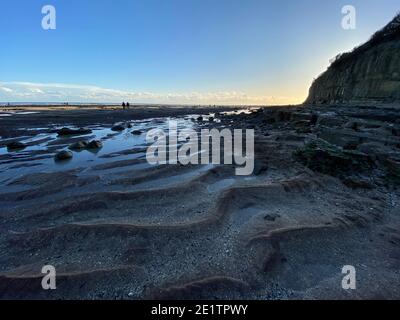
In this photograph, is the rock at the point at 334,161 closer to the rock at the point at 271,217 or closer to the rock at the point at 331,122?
the rock at the point at 271,217

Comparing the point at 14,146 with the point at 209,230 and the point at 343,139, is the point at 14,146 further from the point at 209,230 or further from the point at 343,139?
the point at 343,139

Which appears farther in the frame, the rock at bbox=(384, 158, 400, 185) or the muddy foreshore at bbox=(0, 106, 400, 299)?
the rock at bbox=(384, 158, 400, 185)

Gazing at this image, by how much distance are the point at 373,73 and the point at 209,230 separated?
35925 millimetres

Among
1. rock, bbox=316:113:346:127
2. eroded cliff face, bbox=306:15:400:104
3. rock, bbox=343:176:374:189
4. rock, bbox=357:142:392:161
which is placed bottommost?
rock, bbox=343:176:374:189

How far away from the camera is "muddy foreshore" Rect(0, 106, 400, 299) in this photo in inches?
115

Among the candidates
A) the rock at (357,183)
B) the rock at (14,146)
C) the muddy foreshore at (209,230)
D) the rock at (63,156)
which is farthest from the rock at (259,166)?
the rock at (14,146)

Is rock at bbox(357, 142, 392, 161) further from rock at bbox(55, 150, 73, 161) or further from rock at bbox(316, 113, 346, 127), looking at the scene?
rock at bbox(55, 150, 73, 161)

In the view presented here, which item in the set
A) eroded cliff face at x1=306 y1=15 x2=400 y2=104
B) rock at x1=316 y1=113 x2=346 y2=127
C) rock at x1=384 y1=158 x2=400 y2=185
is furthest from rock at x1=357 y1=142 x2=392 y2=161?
eroded cliff face at x1=306 y1=15 x2=400 y2=104

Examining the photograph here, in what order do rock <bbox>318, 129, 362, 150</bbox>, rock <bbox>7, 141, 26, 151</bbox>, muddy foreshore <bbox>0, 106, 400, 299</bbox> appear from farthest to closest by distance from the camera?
rock <bbox>7, 141, 26, 151</bbox> < rock <bbox>318, 129, 362, 150</bbox> < muddy foreshore <bbox>0, 106, 400, 299</bbox>

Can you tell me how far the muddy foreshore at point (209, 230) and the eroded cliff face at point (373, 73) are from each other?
2581 centimetres

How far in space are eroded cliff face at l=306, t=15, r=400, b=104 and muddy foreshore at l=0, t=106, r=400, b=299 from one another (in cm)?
2581

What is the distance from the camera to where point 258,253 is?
344 centimetres
